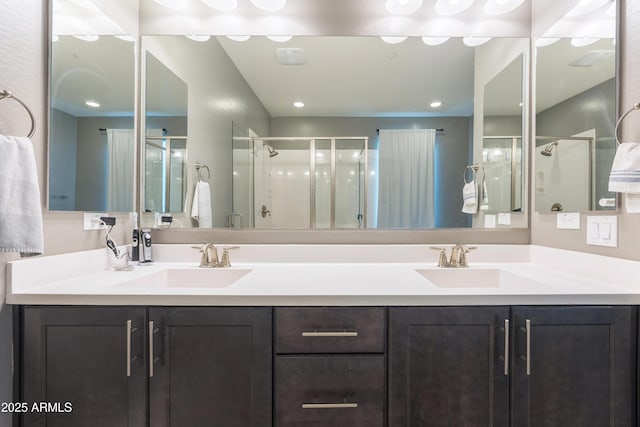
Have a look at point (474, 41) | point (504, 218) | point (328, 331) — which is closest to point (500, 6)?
point (474, 41)

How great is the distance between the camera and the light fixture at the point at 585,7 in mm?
1258

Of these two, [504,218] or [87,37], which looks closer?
[87,37]

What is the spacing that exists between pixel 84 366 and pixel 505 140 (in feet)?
7.24

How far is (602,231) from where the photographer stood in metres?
1.21

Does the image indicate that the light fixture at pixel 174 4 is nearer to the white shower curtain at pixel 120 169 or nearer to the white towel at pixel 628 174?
the white shower curtain at pixel 120 169

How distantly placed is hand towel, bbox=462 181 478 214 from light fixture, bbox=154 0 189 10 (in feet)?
6.25

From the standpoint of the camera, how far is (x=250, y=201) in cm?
166

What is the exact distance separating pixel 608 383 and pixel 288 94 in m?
1.85

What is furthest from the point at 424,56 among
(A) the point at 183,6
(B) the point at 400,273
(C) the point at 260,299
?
(C) the point at 260,299

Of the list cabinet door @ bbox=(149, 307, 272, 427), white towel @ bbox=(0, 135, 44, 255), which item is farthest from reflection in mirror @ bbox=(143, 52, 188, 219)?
cabinet door @ bbox=(149, 307, 272, 427)

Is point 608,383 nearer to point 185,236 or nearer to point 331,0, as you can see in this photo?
point 185,236

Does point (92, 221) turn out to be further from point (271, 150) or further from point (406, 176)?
point (406, 176)

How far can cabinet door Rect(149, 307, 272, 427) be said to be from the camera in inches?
39.0

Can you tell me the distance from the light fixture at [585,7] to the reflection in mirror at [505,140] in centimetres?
31
